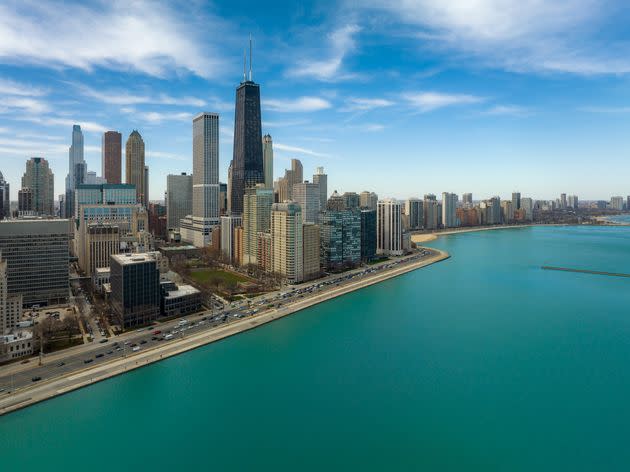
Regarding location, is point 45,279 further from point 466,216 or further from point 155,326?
point 466,216

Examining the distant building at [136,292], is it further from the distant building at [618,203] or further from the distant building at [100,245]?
the distant building at [618,203]

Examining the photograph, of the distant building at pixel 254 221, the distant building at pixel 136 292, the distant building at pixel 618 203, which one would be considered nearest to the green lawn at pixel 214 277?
the distant building at pixel 254 221

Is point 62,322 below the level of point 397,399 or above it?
above

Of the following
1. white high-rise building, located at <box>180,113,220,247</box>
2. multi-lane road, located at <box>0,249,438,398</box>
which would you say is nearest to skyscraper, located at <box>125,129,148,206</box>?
white high-rise building, located at <box>180,113,220,247</box>

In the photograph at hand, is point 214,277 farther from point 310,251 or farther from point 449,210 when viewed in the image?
point 449,210

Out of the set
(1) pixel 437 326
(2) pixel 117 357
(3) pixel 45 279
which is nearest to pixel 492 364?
(1) pixel 437 326

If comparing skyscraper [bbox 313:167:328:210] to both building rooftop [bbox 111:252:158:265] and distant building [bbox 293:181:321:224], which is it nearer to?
distant building [bbox 293:181:321:224]
